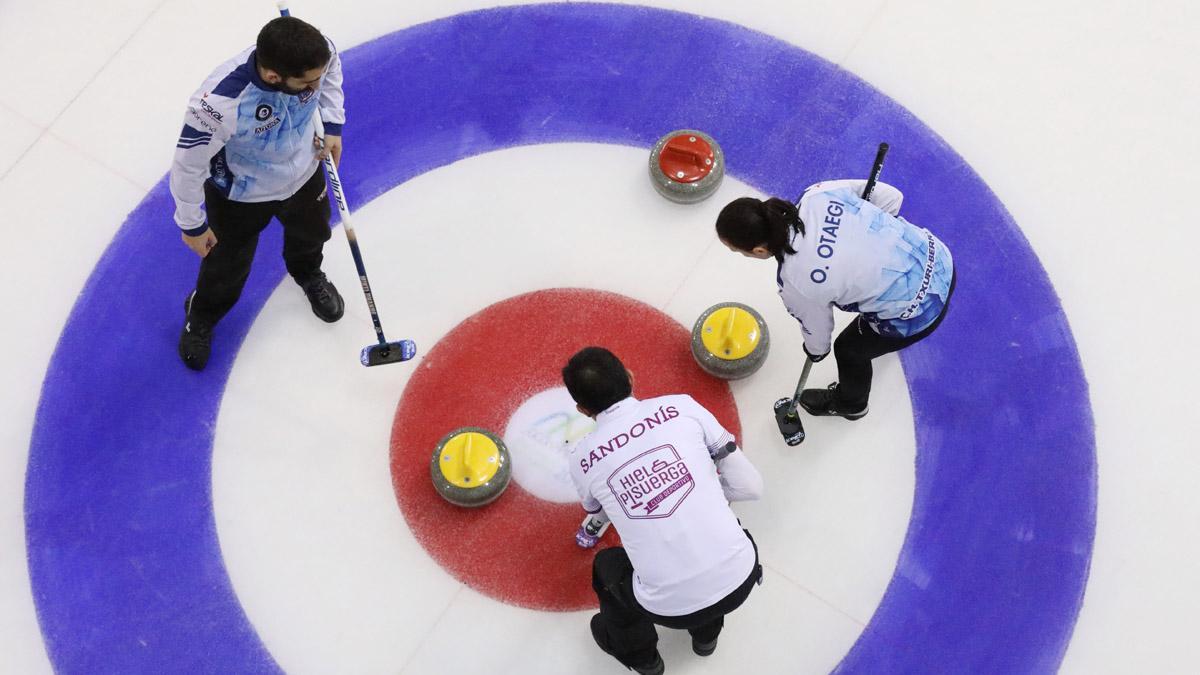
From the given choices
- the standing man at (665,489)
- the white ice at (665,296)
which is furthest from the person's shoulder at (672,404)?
the white ice at (665,296)

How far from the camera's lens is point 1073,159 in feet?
16.4

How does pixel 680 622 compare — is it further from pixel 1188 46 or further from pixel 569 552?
pixel 1188 46

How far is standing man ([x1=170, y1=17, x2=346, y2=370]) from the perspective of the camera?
334 cm

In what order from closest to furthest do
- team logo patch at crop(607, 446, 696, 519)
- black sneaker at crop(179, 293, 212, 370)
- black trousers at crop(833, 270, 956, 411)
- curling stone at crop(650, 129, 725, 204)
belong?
team logo patch at crop(607, 446, 696, 519) < black trousers at crop(833, 270, 956, 411) < black sneaker at crop(179, 293, 212, 370) < curling stone at crop(650, 129, 725, 204)

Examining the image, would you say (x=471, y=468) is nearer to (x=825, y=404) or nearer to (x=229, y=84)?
(x=825, y=404)

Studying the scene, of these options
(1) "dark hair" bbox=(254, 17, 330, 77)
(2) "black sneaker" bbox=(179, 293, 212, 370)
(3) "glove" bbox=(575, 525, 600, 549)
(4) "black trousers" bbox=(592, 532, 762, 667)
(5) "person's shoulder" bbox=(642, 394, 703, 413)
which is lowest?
(2) "black sneaker" bbox=(179, 293, 212, 370)

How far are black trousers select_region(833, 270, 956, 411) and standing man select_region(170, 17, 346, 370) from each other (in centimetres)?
213

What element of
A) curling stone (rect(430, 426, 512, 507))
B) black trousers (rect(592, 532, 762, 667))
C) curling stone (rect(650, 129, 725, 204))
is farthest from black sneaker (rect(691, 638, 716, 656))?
curling stone (rect(650, 129, 725, 204))

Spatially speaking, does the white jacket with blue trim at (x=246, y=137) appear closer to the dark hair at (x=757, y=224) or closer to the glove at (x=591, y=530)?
the dark hair at (x=757, y=224)

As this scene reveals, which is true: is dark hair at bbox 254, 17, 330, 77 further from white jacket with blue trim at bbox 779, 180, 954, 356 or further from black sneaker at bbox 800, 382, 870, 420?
black sneaker at bbox 800, 382, 870, 420

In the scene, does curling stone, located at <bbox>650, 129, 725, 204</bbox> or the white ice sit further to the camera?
curling stone, located at <bbox>650, 129, 725, 204</bbox>

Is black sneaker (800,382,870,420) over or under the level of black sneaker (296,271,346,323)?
over

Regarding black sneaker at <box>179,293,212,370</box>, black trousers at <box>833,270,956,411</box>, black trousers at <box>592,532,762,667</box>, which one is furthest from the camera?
black sneaker at <box>179,293,212,370</box>

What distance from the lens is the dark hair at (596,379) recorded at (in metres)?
3.25
